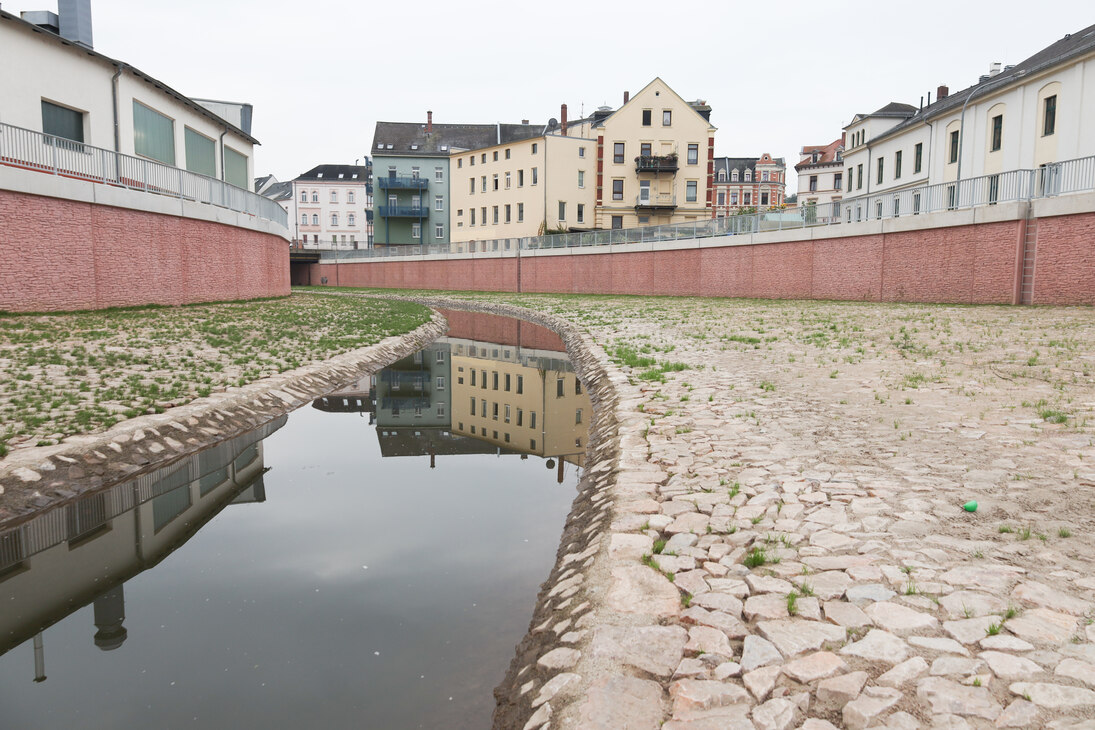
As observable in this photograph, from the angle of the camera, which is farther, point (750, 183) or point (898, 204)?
point (750, 183)

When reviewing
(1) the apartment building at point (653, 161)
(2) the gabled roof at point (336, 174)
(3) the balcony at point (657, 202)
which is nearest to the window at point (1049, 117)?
(1) the apartment building at point (653, 161)

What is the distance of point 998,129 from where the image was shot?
39812 millimetres

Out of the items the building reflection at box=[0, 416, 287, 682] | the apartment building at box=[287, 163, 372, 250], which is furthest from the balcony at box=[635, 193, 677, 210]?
the building reflection at box=[0, 416, 287, 682]

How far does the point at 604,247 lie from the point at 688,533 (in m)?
40.5

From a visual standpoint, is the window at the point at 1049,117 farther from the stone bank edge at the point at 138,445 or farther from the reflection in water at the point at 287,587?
the stone bank edge at the point at 138,445

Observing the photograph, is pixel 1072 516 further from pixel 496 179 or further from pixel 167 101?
pixel 496 179

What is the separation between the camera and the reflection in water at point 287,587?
4.12 metres

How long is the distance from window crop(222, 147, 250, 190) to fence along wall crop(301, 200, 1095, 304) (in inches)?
759

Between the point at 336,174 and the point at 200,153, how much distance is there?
7835cm

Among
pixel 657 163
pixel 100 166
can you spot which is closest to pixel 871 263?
pixel 100 166

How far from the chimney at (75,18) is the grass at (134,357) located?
13.3 metres

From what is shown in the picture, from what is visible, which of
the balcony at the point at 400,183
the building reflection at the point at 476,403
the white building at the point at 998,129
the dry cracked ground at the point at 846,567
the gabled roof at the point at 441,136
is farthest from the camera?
the gabled roof at the point at 441,136

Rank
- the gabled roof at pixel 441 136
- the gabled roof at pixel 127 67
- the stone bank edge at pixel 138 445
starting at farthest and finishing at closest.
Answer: the gabled roof at pixel 441 136 → the gabled roof at pixel 127 67 → the stone bank edge at pixel 138 445

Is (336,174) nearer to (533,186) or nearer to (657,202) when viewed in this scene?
(533,186)
